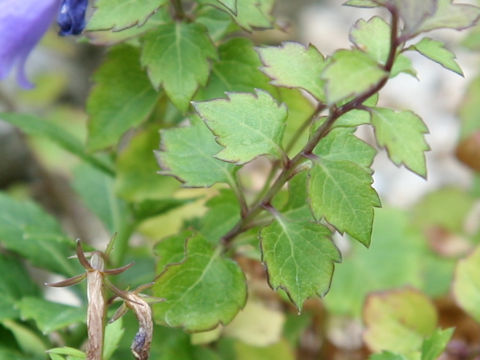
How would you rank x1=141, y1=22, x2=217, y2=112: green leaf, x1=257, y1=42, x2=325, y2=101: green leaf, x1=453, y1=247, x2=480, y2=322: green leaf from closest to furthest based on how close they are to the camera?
x1=257, y1=42, x2=325, y2=101: green leaf < x1=141, y1=22, x2=217, y2=112: green leaf < x1=453, y1=247, x2=480, y2=322: green leaf

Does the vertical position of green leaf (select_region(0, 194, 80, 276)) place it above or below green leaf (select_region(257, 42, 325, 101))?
below

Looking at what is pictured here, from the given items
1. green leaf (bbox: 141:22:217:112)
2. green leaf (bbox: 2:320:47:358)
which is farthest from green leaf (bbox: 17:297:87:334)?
green leaf (bbox: 141:22:217:112)

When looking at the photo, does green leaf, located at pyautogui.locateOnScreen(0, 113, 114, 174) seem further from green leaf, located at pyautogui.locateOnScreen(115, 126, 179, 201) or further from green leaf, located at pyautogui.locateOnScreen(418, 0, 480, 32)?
green leaf, located at pyautogui.locateOnScreen(418, 0, 480, 32)

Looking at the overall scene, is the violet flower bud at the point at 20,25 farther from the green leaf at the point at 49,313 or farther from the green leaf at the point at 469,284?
the green leaf at the point at 469,284

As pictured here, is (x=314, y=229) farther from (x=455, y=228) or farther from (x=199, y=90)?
(x=455, y=228)

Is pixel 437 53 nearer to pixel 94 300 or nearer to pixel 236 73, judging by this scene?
pixel 236 73

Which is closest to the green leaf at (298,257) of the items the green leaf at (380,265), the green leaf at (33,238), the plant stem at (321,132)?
the plant stem at (321,132)

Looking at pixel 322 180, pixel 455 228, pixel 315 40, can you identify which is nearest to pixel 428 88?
pixel 315 40
